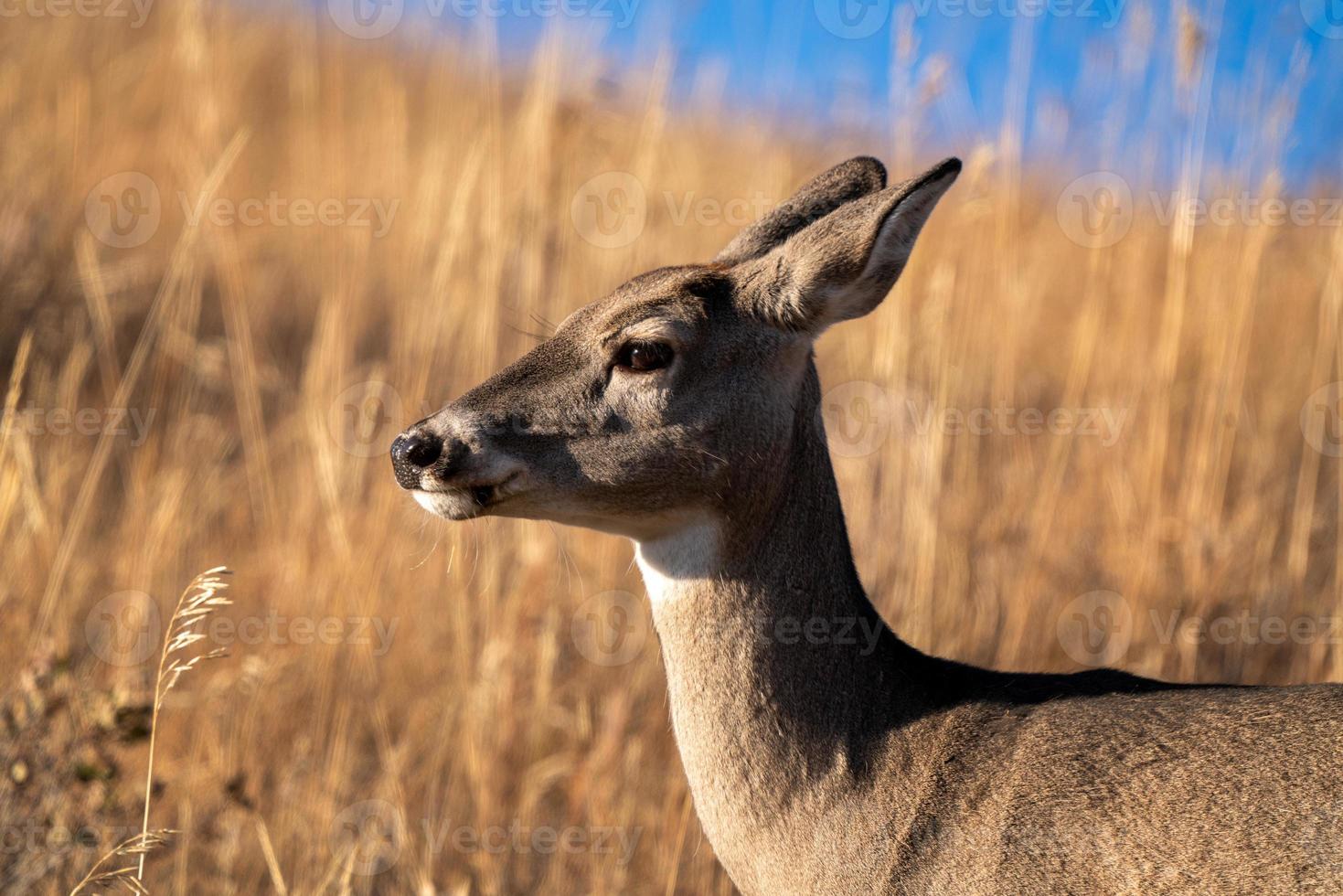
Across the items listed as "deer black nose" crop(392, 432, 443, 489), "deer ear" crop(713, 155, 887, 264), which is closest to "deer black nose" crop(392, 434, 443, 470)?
"deer black nose" crop(392, 432, 443, 489)

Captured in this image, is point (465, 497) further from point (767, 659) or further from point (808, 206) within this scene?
point (808, 206)

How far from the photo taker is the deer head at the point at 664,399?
121 inches

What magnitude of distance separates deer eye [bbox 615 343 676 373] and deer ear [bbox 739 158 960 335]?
0.27 metres

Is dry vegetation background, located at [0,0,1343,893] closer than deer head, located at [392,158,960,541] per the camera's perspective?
No

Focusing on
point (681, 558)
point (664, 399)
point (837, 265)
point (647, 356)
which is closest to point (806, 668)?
point (681, 558)

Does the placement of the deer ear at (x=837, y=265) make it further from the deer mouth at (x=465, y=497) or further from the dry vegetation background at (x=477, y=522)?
the dry vegetation background at (x=477, y=522)

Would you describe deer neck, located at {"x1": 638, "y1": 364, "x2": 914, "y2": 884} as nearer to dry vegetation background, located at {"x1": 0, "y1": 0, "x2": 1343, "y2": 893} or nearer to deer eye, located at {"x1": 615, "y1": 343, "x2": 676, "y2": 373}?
deer eye, located at {"x1": 615, "y1": 343, "x2": 676, "y2": 373}

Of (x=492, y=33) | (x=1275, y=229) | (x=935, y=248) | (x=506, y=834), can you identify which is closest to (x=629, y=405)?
(x=506, y=834)

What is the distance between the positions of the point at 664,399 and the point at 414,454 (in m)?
0.58

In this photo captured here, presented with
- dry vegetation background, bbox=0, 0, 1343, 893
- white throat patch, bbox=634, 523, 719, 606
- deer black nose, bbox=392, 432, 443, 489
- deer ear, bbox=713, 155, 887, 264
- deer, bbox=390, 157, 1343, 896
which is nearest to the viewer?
deer, bbox=390, 157, 1343, 896

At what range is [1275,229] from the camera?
20.5ft

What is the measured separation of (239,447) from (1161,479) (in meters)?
4.42

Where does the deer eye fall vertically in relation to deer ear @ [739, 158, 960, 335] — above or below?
below

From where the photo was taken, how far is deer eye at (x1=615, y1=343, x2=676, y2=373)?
10.4 ft
